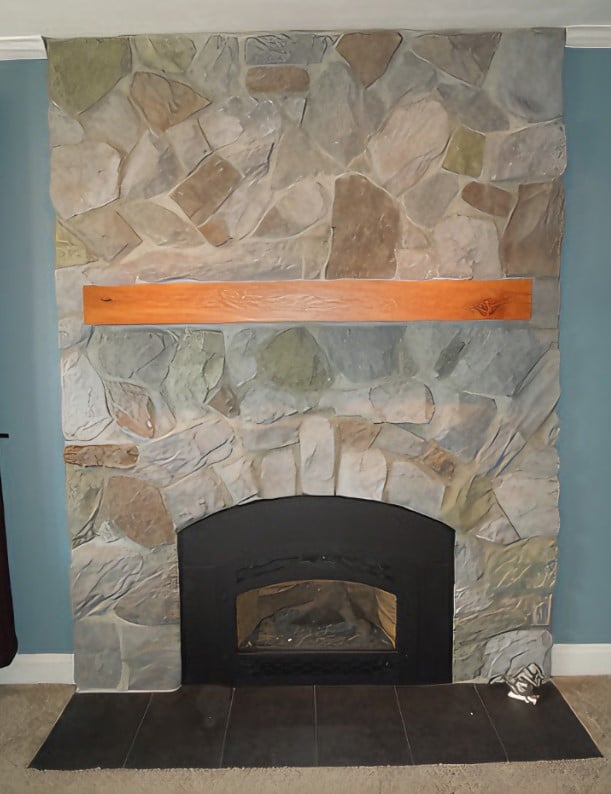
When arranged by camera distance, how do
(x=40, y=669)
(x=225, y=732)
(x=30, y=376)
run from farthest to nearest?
(x=40, y=669), (x=30, y=376), (x=225, y=732)

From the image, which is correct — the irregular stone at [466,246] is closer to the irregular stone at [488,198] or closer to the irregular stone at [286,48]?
the irregular stone at [488,198]

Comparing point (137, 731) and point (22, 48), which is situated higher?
point (22, 48)

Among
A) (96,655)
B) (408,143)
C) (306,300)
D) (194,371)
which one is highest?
(408,143)

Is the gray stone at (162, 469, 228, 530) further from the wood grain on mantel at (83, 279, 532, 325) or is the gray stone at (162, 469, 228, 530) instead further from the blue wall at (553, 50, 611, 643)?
the blue wall at (553, 50, 611, 643)

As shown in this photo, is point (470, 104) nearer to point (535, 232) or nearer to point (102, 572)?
point (535, 232)

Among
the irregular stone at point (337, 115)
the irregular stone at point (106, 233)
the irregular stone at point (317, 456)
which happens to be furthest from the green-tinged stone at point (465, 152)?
the irregular stone at point (106, 233)

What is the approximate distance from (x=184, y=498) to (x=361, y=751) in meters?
0.96

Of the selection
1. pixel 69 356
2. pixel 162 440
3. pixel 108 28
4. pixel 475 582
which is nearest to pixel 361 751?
pixel 475 582

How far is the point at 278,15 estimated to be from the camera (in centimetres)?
201

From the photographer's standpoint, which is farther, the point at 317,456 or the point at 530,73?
the point at 317,456

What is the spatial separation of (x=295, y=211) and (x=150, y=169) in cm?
49

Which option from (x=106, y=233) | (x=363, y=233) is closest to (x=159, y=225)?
(x=106, y=233)

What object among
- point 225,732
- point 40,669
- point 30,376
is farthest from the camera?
point 40,669

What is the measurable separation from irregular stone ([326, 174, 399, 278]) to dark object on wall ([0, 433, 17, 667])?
4.30 ft
